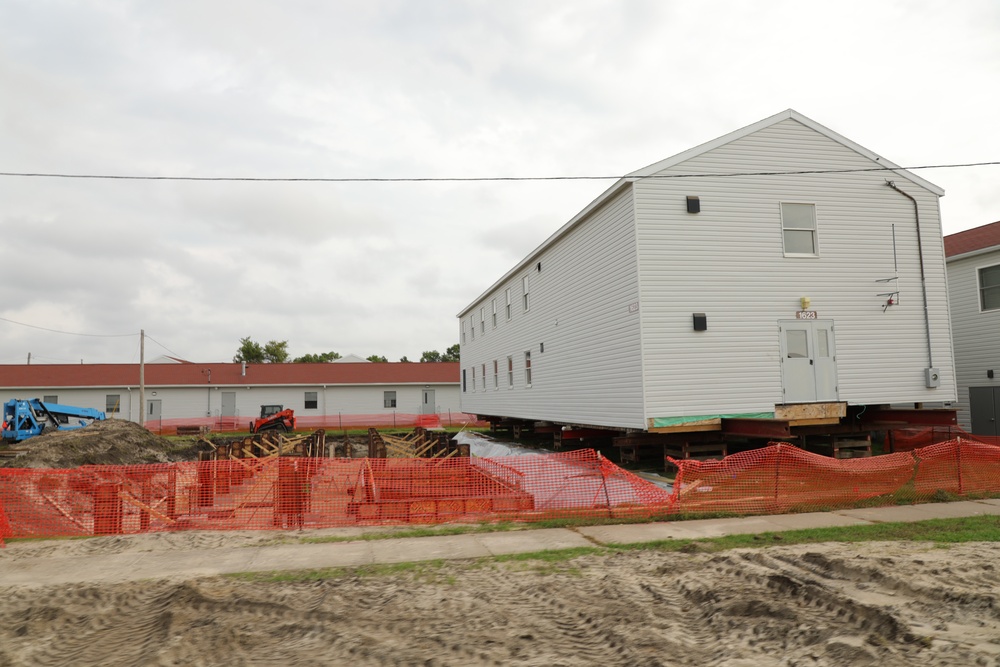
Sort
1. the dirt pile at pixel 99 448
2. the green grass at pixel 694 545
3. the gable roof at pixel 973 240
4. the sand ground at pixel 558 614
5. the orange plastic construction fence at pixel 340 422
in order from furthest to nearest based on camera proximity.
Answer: the orange plastic construction fence at pixel 340 422, the dirt pile at pixel 99 448, the gable roof at pixel 973 240, the green grass at pixel 694 545, the sand ground at pixel 558 614

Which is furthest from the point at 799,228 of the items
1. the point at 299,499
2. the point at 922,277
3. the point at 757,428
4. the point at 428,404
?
the point at 428,404

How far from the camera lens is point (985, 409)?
877 inches

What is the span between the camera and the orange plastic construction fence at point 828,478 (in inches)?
473

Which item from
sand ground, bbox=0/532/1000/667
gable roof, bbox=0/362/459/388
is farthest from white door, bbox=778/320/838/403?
gable roof, bbox=0/362/459/388

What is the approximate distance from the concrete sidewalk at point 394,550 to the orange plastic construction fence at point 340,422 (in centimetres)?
3501

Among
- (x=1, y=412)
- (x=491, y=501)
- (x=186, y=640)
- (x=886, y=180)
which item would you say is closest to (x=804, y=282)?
(x=886, y=180)

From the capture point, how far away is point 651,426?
51.9ft

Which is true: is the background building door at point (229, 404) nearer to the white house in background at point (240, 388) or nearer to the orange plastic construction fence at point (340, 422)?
the white house in background at point (240, 388)

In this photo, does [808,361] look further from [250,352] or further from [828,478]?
[250,352]

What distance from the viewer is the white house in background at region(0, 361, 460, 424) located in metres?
47.0

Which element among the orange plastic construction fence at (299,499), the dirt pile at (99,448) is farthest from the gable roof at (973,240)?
the dirt pile at (99,448)

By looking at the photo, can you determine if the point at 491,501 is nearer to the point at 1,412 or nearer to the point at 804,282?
the point at 804,282

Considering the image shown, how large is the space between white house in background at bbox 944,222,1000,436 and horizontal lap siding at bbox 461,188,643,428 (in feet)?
41.5

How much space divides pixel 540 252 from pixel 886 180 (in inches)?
398
